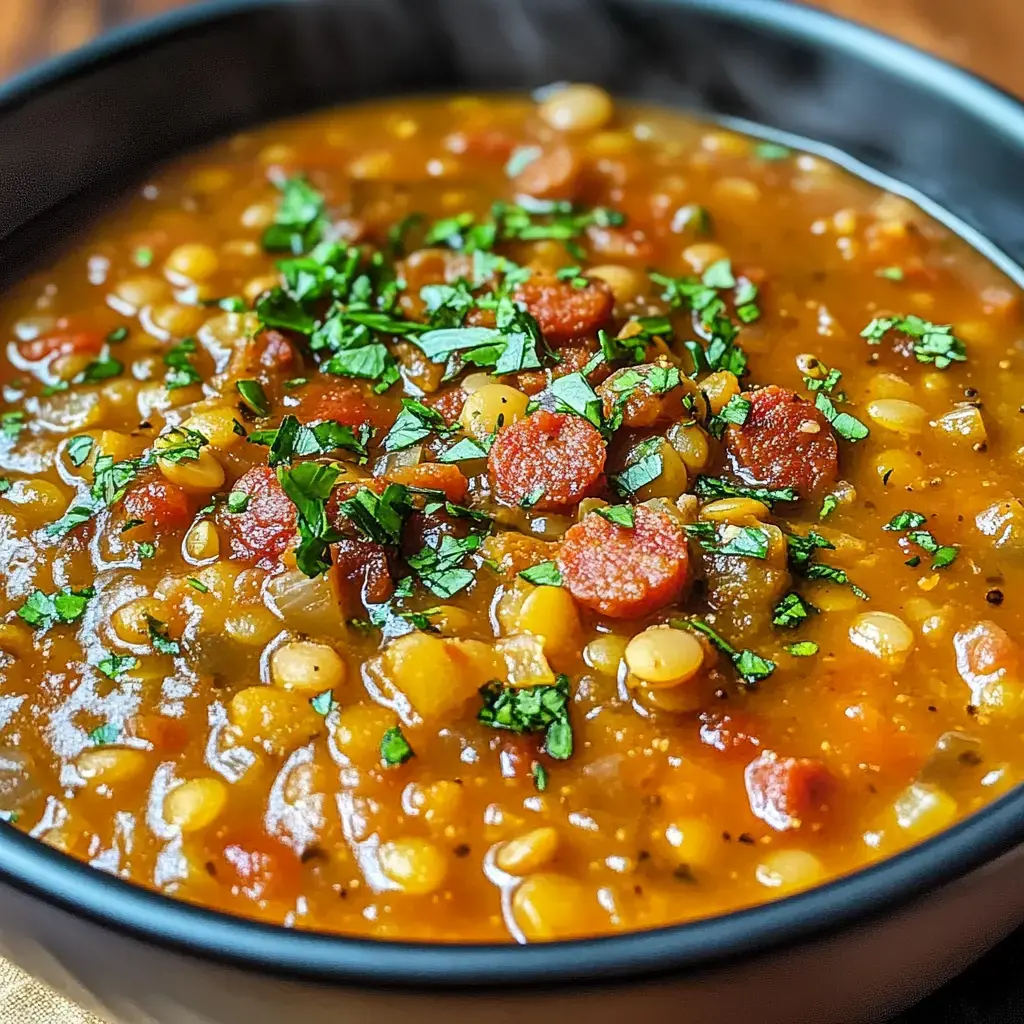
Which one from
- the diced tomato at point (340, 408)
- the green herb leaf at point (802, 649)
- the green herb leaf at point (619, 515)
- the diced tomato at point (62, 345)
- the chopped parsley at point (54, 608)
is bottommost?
the green herb leaf at point (802, 649)

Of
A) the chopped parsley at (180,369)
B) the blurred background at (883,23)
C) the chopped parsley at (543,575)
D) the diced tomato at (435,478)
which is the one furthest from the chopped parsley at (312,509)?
the blurred background at (883,23)

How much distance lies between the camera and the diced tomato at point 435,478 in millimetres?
2768

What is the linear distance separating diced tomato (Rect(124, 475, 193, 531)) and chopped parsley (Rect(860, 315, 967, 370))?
1.74 meters

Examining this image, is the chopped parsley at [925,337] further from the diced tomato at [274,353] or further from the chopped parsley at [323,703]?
the chopped parsley at [323,703]

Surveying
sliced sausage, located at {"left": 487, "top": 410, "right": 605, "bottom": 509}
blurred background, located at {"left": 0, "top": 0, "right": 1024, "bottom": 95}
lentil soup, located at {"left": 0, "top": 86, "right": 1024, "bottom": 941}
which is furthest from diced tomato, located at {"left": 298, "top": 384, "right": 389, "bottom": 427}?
blurred background, located at {"left": 0, "top": 0, "right": 1024, "bottom": 95}

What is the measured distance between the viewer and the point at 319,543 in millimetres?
2568

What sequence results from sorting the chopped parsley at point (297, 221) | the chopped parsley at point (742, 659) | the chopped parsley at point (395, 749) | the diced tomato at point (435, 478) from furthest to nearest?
the chopped parsley at point (297, 221) < the diced tomato at point (435, 478) < the chopped parsley at point (742, 659) < the chopped parsley at point (395, 749)

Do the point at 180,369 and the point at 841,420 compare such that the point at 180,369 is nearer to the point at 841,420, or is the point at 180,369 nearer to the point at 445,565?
the point at 445,565

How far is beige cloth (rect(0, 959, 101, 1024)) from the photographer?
2447 millimetres

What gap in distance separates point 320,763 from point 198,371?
1234mm

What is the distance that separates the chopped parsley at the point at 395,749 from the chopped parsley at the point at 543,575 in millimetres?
430

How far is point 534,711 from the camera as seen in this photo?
246cm

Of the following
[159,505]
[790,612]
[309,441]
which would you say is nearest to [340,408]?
[309,441]

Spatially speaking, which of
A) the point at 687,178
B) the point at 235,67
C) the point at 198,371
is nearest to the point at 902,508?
the point at 687,178
